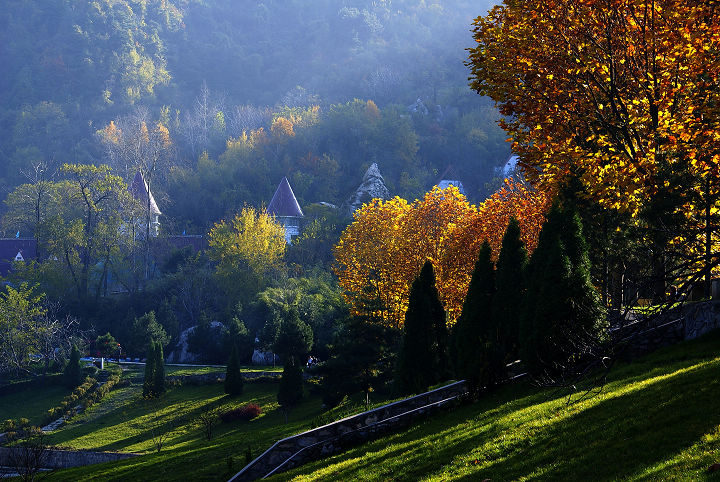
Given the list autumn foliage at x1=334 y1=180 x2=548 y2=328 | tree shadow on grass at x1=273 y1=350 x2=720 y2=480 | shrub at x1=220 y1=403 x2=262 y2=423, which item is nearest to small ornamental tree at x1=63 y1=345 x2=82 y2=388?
shrub at x1=220 y1=403 x2=262 y2=423

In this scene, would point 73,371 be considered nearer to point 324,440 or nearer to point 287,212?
point 287,212

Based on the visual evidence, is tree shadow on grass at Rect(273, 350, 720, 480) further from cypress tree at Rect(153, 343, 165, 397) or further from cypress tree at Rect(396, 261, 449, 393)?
cypress tree at Rect(153, 343, 165, 397)

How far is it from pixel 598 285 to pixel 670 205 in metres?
6.28

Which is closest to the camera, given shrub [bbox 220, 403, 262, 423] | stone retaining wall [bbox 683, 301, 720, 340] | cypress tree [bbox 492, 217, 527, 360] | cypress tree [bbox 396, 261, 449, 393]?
stone retaining wall [bbox 683, 301, 720, 340]

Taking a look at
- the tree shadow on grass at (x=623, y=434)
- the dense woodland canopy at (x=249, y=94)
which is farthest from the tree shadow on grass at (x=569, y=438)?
the dense woodland canopy at (x=249, y=94)

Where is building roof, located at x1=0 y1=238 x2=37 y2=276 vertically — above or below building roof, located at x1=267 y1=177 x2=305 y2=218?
below

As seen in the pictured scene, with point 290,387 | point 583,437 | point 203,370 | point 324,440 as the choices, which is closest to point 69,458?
point 290,387

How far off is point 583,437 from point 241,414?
82.2 ft

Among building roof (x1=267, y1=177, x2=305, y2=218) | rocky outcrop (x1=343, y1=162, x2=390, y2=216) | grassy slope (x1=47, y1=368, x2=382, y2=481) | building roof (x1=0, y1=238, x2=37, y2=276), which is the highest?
rocky outcrop (x1=343, y1=162, x2=390, y2=216)

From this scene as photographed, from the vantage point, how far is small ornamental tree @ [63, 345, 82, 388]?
44094 mm

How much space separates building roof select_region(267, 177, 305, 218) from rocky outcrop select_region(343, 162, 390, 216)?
23.9ft

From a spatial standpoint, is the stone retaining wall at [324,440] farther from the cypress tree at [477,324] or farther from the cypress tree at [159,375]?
the cypress tree at [159,375]

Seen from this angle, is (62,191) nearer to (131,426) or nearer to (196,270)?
(196,270)

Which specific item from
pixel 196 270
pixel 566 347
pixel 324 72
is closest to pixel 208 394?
pixel 196 270
